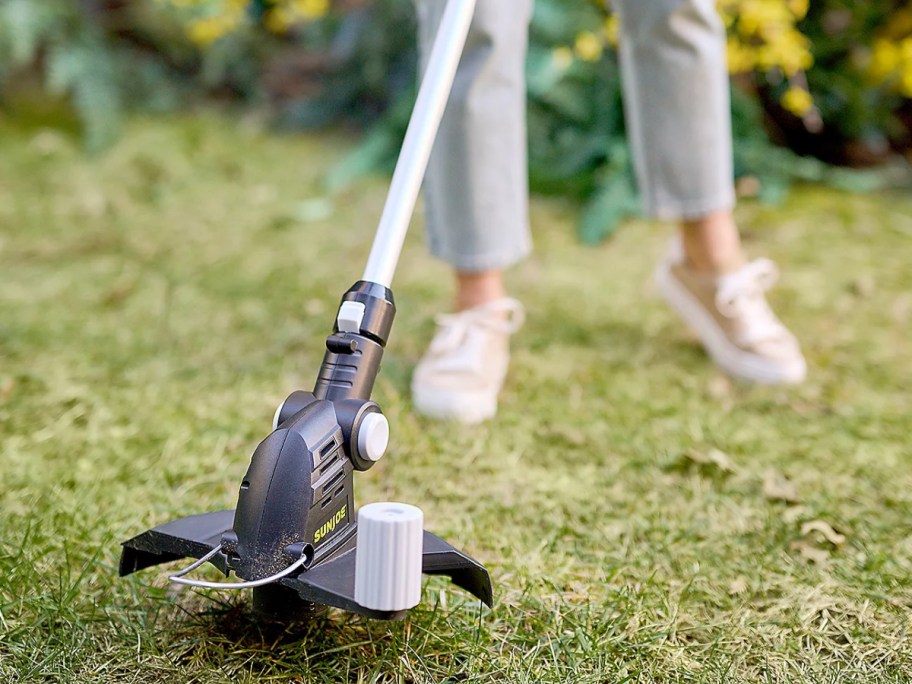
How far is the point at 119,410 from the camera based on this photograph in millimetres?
1562

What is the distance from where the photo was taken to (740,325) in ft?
5.76

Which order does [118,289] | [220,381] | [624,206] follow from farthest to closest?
[624,206] → [118,289] → [220,381]

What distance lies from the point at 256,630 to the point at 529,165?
84.0 inches

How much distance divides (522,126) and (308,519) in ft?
3.08

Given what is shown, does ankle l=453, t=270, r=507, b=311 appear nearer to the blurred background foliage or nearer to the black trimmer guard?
the black trimmer guard

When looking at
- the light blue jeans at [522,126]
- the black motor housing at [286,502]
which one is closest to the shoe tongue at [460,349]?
the light blue jeans at [522,126]

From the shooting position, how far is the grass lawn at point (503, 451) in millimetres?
984

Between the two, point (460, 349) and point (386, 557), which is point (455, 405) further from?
point (386, 557)

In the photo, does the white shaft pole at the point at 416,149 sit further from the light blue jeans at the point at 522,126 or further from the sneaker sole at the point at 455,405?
the sneaker sole at the point at 455,405

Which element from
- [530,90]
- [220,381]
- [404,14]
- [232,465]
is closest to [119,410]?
[220,381]

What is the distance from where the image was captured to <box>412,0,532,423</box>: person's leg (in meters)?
1.49

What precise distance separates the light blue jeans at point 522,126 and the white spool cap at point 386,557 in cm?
83

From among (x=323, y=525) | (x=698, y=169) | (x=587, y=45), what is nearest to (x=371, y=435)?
(x=323, y=525)

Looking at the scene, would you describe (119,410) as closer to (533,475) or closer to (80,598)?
(80,598)
